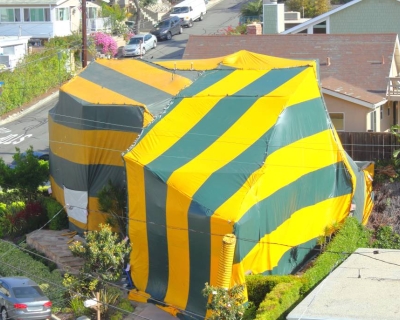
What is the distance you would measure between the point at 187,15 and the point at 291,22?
17149 millimetres

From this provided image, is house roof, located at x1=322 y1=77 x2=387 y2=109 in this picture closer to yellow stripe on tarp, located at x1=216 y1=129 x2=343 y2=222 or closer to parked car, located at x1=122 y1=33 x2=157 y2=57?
yellow stripe on tarp, located at x1=216 y1=129 x2=343 y2=222

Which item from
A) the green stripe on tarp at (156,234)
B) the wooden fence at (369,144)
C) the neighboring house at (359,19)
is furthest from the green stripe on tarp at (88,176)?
the neighboring house at (359,19)

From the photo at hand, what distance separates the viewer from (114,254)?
2494 cm

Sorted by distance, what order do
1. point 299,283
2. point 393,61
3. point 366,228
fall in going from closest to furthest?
1. point 299,283
2. point 366,228
3. point 393,61

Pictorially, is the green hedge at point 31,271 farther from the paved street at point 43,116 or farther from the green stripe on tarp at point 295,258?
the paved street at point 43,116

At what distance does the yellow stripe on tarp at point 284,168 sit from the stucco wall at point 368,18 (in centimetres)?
2317

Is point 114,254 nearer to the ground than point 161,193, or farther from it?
nearer to the ground

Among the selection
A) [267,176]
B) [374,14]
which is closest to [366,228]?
[267,176]

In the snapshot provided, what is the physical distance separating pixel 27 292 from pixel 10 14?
160ft

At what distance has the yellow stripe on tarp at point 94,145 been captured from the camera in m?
29.3

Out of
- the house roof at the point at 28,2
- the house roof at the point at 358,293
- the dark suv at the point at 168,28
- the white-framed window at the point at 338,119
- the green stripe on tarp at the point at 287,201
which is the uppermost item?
the house roof at the point at 28,2

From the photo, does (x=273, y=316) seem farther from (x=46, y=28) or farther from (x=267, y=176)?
(x=46, y=28)

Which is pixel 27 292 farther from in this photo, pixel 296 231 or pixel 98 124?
pixel 296 231

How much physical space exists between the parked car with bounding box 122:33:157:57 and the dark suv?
342 centimetres
